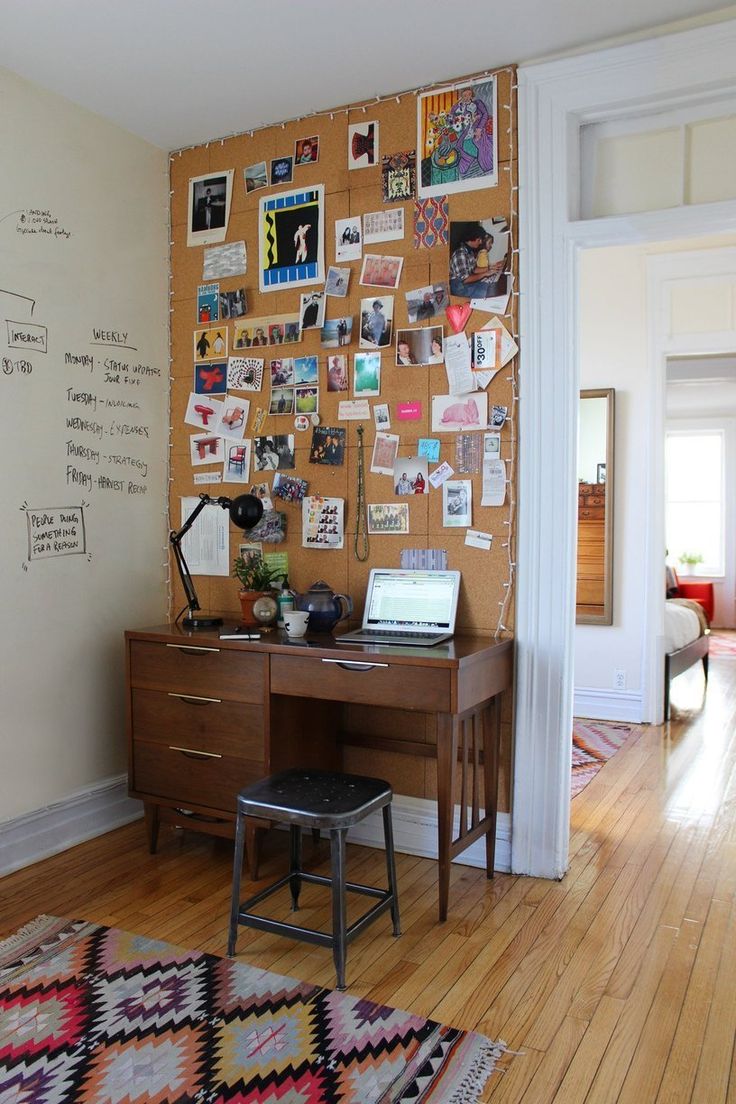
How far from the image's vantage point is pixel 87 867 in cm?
297

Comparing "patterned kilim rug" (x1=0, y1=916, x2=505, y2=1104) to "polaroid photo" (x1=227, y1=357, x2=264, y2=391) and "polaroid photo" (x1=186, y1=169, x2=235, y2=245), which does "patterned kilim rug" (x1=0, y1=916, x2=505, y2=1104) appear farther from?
"polaroid photo" (x1=186, y1=169, x2=235, y2=245)

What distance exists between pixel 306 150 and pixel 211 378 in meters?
0.93

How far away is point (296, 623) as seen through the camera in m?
2.89

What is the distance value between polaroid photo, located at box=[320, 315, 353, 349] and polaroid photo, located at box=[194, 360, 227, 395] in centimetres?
47

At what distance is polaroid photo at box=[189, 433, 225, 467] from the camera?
3498 mm

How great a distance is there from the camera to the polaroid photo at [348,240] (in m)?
3.19

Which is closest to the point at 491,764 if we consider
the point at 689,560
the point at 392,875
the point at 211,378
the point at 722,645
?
the point at 392,875

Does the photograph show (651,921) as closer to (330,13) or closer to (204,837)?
(204,837)

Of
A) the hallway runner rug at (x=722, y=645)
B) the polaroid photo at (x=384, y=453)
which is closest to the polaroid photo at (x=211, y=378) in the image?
the polaroid photo at (x=384, y=453)

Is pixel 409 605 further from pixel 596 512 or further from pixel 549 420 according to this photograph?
pixel 596 512

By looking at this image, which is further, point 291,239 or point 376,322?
point 291,239

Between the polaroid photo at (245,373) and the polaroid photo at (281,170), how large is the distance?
667 millimetres

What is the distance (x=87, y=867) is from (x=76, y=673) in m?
0.68

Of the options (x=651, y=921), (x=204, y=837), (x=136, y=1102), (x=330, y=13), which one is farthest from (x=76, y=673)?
(x=330, y=13)
